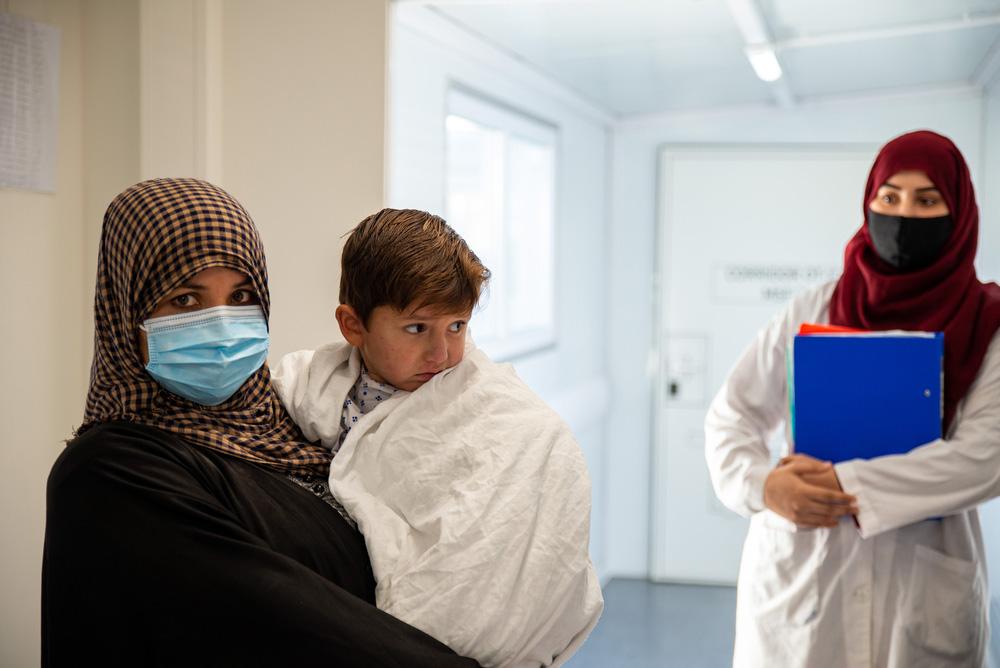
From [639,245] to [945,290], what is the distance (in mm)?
3297

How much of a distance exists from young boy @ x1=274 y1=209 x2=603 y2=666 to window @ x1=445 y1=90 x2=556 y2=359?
2115 millimetres

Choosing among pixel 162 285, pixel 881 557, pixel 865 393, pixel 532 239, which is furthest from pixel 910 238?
pixel 532 239

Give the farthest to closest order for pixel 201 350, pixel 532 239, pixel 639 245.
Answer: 1. pixel 639 245
2. pixel 532 239
3. pixel 201 350

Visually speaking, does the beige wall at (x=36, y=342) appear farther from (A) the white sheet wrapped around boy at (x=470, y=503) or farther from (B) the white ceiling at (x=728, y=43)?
→ (A) the white sheet wrapped around boy at (x=470, y=503)

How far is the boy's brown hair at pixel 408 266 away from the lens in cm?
122

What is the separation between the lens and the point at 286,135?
2.16m

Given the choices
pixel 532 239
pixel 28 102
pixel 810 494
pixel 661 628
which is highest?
pixel 28 102

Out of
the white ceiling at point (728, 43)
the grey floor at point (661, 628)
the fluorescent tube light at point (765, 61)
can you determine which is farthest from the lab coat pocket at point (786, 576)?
the grey floor at point (661, 628)

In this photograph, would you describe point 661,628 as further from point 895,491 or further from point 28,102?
point 28,102

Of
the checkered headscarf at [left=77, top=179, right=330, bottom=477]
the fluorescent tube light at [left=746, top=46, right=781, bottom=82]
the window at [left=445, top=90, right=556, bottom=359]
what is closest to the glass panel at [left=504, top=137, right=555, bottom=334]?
the window at [left=445, top=90, right=556, bottom=359]

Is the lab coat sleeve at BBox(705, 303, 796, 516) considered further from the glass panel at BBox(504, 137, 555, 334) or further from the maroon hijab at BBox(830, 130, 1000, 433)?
the glass panel at BBox(504, 137, 555, 334)

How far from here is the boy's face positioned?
1.24 m

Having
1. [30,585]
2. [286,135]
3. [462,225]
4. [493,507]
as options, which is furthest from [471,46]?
Result: [493,507]

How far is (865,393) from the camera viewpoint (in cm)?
198
